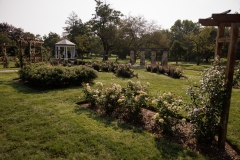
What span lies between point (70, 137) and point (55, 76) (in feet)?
15.5

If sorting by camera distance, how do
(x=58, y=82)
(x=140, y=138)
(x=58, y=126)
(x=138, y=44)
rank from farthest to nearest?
(x=138, y=44) → (x=58, y=82) → (x=58, y=126) → (x=140, y=138)

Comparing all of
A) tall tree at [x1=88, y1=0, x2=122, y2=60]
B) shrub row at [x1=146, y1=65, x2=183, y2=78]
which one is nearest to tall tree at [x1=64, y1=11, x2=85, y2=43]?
tall tree at [x1=88, y1=0, x2=122, y2=60]

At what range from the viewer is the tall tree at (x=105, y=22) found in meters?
31.0

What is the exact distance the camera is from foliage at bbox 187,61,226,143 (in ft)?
10.2

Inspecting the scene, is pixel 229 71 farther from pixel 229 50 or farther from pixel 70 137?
pixel 70 137

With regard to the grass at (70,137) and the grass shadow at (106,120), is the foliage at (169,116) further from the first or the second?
the grass shadow at (106,120)

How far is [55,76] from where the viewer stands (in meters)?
7.62

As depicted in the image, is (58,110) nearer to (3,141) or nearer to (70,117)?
(70,117)

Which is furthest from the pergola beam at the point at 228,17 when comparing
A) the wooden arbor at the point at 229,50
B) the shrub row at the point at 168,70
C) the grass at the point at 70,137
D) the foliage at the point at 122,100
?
the shrub row at the point at 168,70

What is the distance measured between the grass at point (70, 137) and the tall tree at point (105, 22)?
2654 centimetres

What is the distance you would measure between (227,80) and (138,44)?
2802cm

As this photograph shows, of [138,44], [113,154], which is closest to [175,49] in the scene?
[138,44]

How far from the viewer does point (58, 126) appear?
13.1 ft

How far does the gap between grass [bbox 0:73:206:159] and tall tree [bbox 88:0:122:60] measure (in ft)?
87.1
